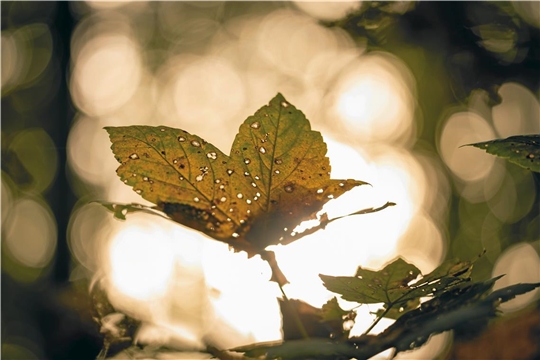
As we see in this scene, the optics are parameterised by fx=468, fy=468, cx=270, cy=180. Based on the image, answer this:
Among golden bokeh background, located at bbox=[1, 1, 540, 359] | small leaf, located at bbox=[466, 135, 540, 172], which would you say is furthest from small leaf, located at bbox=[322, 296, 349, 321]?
golden bokeh background, located at bbox=[1, 1, 540, 359]

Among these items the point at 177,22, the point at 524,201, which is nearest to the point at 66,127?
the point at 177,22

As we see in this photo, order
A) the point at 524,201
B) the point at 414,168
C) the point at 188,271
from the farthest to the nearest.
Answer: the point at 414,168, the point at 188,271, the point at 524,201

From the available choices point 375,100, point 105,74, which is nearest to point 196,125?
point 105,74

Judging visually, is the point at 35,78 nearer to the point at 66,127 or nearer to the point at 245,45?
the point at 66,127

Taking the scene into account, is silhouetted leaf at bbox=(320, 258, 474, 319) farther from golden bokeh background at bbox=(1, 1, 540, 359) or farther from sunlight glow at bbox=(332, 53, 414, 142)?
sunlight glow at bbox=(332, 53, 414, 142)

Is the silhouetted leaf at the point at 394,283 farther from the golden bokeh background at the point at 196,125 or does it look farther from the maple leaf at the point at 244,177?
the golden bokeh background at the point at 196,125

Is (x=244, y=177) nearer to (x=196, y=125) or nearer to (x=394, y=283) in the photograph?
(x=394, y=283)
